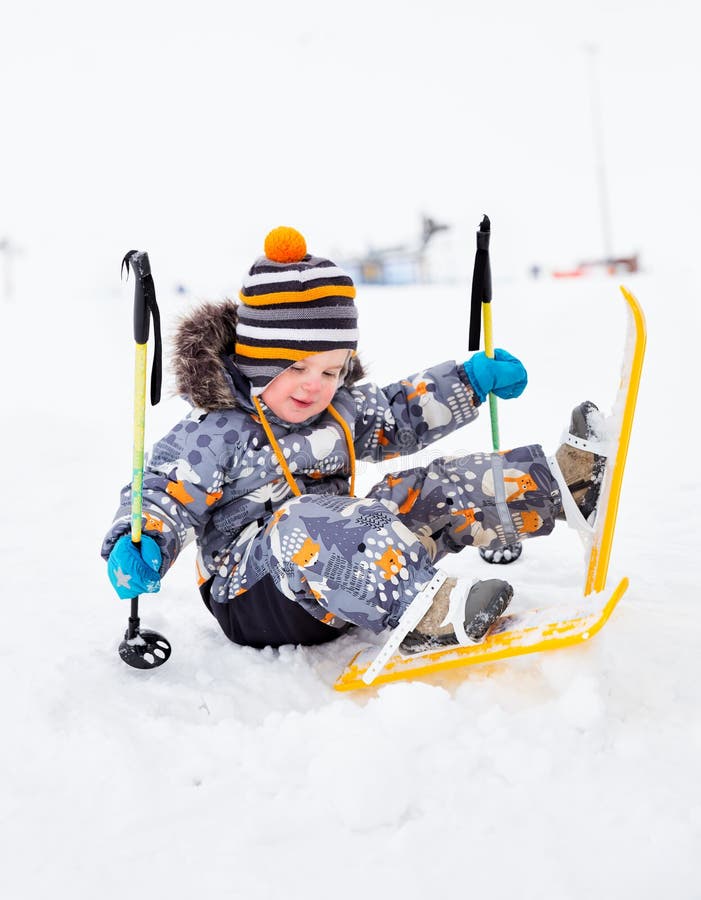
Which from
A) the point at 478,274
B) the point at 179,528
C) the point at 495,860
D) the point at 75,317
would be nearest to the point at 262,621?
the point at 179,528

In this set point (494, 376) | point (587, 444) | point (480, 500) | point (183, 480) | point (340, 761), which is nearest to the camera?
point (340, 761)

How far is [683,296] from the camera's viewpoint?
7801 millimetres

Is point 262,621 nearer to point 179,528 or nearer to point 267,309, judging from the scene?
point 179,528

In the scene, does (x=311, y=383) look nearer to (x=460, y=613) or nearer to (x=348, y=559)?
(x=348, y=559)

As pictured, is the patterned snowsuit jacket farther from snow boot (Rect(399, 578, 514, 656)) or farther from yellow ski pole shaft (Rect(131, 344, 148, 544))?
snow boot (Rect(399, 578, 514, 656))

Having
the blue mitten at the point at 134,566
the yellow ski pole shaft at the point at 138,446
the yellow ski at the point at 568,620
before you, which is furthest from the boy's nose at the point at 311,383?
the yellow ski at the point at 568,620

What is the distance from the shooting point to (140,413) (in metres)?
1.66

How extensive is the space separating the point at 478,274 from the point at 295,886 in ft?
4.97

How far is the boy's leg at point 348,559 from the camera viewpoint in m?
1.54

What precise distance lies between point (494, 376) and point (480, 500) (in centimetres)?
34

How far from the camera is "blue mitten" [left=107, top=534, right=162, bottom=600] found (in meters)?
1.56

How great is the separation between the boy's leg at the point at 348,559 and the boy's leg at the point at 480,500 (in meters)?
0.34

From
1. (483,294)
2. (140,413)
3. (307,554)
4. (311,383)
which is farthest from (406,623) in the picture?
(483,294)

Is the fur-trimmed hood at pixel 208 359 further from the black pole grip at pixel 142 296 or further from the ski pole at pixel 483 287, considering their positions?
the ski pole at pixel 483 287
